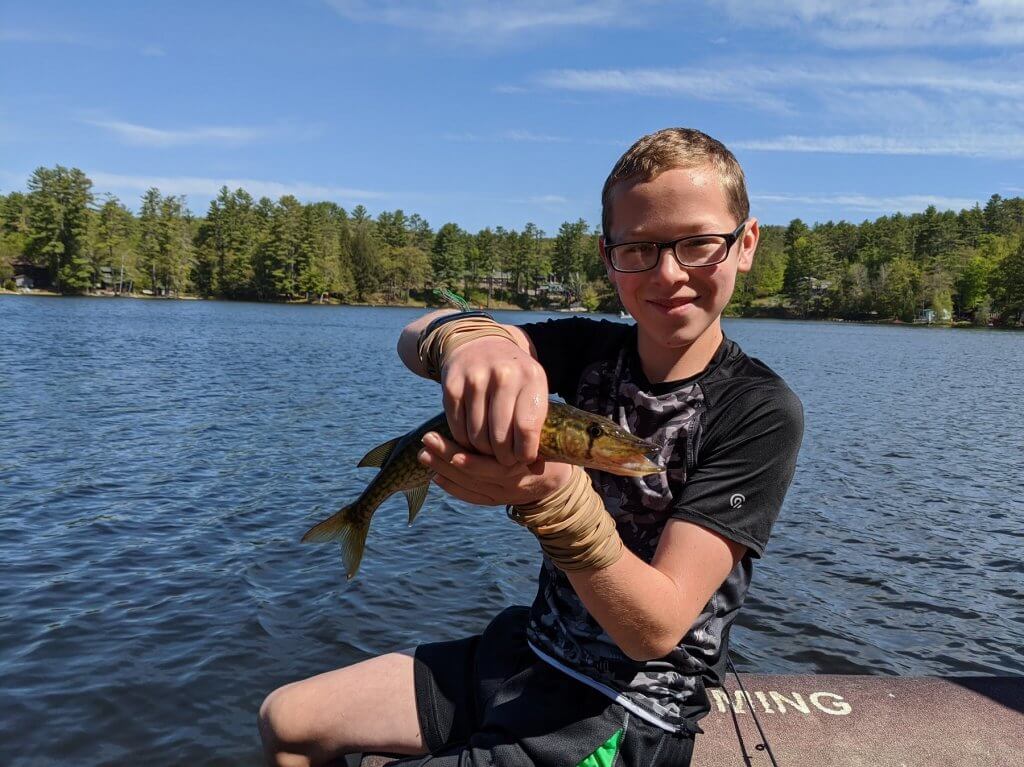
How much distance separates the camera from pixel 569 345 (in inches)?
120

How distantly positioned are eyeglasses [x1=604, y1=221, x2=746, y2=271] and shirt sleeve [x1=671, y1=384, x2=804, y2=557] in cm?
47

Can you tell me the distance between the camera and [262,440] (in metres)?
16.4

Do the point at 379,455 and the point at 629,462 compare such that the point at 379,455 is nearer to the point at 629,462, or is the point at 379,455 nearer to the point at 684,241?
the point at 629,462

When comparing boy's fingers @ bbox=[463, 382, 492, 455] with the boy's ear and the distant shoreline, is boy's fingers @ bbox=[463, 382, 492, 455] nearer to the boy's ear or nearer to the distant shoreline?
the boy's ear

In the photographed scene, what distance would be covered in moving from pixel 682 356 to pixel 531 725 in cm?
135

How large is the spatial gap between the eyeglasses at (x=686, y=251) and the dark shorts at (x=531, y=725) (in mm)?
1413

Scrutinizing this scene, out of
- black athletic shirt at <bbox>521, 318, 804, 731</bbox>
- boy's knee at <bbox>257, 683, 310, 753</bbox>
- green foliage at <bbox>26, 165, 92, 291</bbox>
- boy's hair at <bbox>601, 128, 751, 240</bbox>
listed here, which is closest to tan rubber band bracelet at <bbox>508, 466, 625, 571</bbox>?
black athletic shirt at <bbox>521, 318, 804, 731</bbox>

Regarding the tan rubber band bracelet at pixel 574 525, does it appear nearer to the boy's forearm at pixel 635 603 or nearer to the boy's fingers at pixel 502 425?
the boy's forearm at pixel 635 603

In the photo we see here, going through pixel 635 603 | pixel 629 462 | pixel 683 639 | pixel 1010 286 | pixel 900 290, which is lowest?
pixel 683 639

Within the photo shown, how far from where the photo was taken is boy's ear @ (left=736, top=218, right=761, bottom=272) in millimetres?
2576

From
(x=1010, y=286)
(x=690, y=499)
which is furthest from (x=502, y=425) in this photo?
(x=1010, y=286)

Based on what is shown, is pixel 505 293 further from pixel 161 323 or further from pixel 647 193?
pixel 647 193

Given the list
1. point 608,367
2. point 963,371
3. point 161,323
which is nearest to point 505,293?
point 161,323

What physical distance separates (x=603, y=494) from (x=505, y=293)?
464 feet
